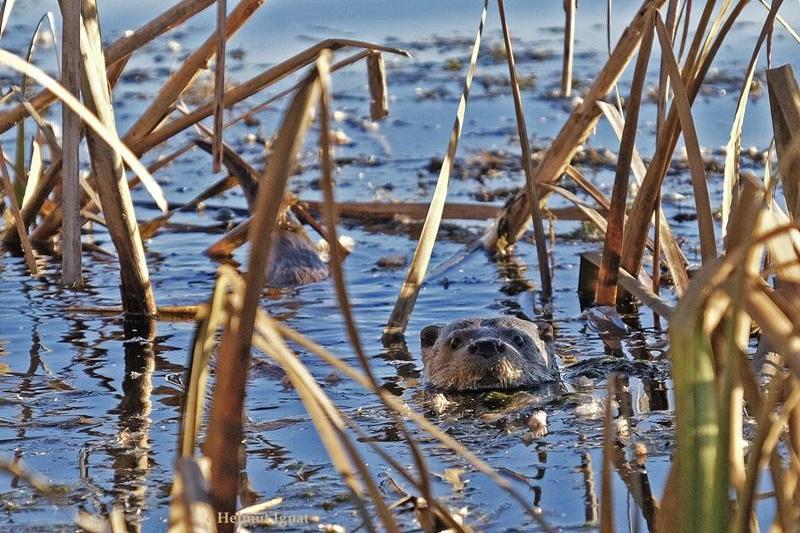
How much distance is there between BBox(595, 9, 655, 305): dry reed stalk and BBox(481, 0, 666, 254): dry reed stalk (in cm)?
15

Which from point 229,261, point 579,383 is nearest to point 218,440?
point 579,383

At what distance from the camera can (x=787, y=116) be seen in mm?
2799

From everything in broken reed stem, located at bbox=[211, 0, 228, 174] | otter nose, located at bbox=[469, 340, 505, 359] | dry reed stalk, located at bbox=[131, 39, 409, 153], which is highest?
dry reed stalk, located at bbox=[131, 39, 409, 153]

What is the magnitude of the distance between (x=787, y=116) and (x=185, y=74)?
2305mm

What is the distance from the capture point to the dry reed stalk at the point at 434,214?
170 inches

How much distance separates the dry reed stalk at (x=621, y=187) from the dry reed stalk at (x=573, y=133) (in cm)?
15

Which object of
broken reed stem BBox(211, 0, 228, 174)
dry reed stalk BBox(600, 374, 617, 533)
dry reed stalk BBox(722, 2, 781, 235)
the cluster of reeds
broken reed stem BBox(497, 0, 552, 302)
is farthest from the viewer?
broken reed stem BBox(497, 0, 552, 302)

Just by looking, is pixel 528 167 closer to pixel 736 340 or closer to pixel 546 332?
pixel 546 332

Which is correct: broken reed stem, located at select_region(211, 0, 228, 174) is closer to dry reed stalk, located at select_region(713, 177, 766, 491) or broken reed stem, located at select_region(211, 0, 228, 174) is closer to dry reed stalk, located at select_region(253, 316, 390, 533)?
dry reed stalk, located at select_region(253, 316, 390, 533)

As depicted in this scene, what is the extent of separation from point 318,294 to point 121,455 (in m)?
2.37

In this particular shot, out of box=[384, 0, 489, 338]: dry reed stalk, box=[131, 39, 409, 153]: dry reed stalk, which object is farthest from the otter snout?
box=[131, 39, 409, 153]: dry reed stalk

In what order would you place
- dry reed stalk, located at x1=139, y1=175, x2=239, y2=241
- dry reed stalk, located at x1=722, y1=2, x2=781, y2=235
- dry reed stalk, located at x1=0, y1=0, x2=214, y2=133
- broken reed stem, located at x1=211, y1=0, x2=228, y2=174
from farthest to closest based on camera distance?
1. dry reed stalk, located at x1=139, y1=175, x2=239, y2=241
2. dry reed stalk, located at x1=0, y1=0, x2=214, y2=133
3. dry reed stalk, located at x1=722, y1=2, x2=781, y2=235
4. broken reed stem, located at x1=211, y1=0, x2=228, y2=174

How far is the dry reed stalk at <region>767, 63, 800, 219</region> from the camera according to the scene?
2.70 metres

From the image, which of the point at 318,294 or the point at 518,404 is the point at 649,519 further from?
the point at 318,294
